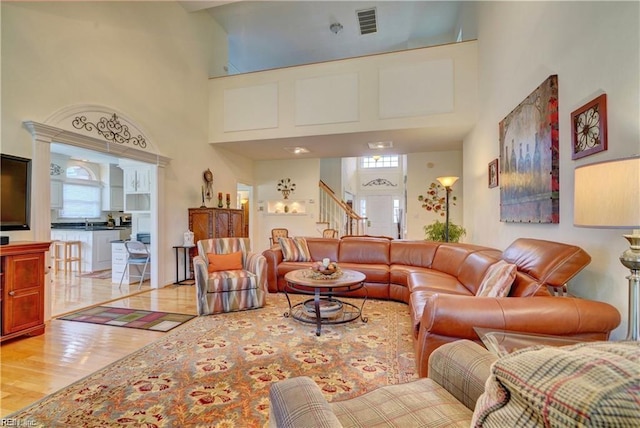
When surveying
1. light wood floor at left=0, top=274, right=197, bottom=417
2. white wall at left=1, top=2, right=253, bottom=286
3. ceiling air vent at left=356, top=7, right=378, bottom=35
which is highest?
ceiling air vent at left=356, top=7, right=378, bottom=35

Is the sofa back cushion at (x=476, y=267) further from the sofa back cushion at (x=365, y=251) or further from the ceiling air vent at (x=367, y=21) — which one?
the ceiling air vent at (x=367, y=21)

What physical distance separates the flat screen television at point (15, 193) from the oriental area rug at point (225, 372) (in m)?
1.85

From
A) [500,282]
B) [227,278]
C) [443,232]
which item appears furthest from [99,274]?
[500,282]

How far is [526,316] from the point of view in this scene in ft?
5.28

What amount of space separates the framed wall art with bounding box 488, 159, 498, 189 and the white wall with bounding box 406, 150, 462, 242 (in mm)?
2842

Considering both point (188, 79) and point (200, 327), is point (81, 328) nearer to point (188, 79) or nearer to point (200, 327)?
point (200, 327)

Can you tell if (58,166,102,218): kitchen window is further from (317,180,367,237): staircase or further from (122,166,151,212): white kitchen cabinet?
(317,180,367,237): staircase

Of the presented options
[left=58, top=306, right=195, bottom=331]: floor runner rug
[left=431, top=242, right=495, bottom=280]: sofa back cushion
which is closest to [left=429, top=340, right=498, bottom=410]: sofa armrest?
[left=431, top=242, right=495, bottom=280]: sofa back cushion

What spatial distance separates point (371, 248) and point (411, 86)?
8.80 feet

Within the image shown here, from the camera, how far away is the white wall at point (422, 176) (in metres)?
6.83

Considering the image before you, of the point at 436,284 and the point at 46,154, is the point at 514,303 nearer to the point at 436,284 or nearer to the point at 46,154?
the point at 436,284

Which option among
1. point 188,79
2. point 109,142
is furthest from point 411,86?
point 109,142

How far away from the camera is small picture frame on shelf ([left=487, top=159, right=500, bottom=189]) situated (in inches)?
149

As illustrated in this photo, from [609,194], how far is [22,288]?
417 cm
